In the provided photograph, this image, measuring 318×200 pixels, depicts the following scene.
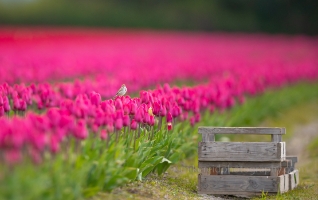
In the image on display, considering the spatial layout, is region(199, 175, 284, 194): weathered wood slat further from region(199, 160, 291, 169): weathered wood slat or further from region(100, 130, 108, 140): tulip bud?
region(100, 130, 108, 140): tulip bud

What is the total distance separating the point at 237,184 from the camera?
7762 millimetres

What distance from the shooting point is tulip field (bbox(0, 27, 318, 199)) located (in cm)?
530

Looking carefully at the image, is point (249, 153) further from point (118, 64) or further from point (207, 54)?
point (207, 54)

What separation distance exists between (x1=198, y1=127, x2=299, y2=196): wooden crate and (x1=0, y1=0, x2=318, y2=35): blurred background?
35621mm

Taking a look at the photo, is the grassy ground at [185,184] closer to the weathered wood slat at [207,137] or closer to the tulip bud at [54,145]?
the weathered wood slat at [207,137]

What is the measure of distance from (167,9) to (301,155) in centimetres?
3948

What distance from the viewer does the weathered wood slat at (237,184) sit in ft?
25.5

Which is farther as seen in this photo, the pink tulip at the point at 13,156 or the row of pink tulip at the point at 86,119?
the row of pink tulip at the point at 86,119

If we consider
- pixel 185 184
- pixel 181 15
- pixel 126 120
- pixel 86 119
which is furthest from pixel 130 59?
pixel 181 15

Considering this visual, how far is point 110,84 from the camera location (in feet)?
39.8

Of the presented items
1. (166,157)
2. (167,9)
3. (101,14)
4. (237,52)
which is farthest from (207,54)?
(167,9)

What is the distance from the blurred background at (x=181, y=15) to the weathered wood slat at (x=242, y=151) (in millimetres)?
35685

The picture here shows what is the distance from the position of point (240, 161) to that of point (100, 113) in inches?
74.4

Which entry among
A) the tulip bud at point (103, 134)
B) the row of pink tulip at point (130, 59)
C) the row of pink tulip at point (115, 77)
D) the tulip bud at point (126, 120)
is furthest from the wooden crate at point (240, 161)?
the row of pink tulip at point (130, 59)
